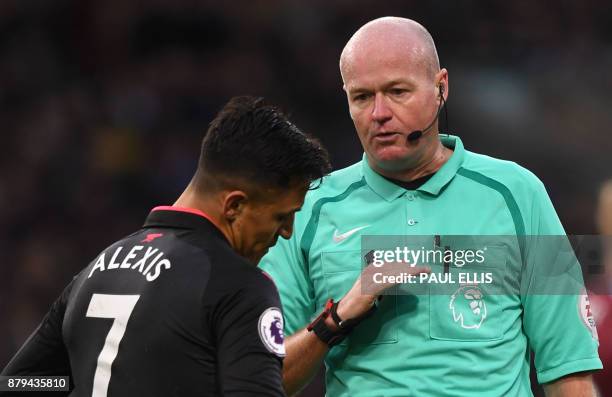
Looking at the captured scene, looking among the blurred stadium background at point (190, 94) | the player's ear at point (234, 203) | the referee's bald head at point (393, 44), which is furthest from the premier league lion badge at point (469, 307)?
the blurred stadium background at point (190, 94)

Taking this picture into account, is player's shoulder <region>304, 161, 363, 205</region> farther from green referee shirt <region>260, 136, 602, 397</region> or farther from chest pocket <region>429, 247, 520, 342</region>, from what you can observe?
chest pocket <region>429, 247, 520, 342</region>

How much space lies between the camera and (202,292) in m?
2.26

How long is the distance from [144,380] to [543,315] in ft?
4.61

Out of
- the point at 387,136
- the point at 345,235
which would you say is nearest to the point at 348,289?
the point at 345,235

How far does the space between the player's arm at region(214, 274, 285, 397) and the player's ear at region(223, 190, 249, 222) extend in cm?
26

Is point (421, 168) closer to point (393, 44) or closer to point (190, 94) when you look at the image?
point (393, 44)

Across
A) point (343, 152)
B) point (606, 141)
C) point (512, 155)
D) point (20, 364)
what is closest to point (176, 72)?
point (343, 152)

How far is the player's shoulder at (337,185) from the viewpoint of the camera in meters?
3.37

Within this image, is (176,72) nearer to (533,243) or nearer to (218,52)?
(218,52)

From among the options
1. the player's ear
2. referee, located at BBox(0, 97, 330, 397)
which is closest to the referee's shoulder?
referee, located at BBox(0, 97, 330, 397)

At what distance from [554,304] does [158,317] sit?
1.39 m

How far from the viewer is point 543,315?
10.2 feet

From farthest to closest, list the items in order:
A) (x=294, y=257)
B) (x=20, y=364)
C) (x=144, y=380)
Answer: (x=294, y=257) < (x=20, y=364) < (x=144, y=380)

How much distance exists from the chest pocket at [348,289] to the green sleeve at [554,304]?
0.44 metres
